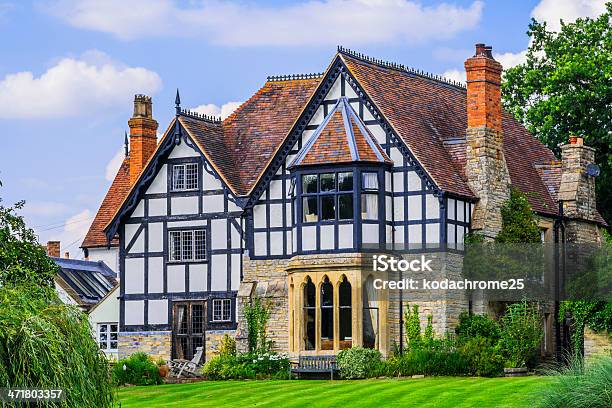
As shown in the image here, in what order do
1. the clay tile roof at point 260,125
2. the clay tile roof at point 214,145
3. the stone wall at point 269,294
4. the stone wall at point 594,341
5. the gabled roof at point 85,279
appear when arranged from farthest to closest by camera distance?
1. the gabled roof at point 85,279
2. the clay tile roof at point 260,125
3. the clay tile roof at point 214,145
4. the stone wall at point 269,294
5. the stone wall at point 594,341

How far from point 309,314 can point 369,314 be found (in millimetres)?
1888

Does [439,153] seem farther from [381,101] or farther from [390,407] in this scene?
[390,407]

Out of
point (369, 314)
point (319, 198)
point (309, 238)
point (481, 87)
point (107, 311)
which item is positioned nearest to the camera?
point (369, 314)

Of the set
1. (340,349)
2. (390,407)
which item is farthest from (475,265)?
(390,407)

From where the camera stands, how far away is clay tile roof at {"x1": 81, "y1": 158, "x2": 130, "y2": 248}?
179 feet

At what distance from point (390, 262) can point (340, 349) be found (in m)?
2.97

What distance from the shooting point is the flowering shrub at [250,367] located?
4116cm

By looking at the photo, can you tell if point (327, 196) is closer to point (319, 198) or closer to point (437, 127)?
point (319, 198)

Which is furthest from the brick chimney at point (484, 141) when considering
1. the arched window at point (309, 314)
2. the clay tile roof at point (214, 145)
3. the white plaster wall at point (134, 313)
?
the white plaster wall at point (134, 313)

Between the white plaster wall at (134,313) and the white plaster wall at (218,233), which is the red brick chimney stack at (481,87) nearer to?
the white plaster wall at (218,233)

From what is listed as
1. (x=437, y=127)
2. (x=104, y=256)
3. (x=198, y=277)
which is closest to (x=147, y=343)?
(x=198, y=277)

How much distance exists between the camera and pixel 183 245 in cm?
4572

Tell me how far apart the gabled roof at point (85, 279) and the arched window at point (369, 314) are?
15265 millimetres

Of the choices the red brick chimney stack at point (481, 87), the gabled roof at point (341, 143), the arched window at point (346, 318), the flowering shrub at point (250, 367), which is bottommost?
the flowering shrub at point (250, 367)
